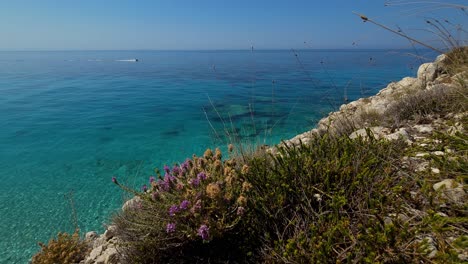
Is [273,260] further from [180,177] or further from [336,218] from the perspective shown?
[180,177]

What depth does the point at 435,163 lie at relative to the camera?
2574 millimetres

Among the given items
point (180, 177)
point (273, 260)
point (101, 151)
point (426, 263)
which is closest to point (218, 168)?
point (180, 177)

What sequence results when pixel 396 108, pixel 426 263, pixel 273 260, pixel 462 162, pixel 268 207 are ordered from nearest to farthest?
pixel 426 263, pixel 273 260, pixel 462 162, pixel 268 207, pixel 396 108

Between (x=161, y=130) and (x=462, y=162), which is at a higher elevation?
(x=462, y=162)

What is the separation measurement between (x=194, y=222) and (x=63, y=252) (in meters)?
2.98

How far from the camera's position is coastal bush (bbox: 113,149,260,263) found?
2.25 meters

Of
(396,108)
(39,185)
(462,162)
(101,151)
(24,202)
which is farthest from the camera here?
(101,151)

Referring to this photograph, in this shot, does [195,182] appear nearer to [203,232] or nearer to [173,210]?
[173,210]

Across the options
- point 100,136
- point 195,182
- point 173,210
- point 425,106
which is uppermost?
point 425,106

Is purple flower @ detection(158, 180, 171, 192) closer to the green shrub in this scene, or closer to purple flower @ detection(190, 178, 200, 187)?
purple flower @ detection(190, 178, 200, 187)

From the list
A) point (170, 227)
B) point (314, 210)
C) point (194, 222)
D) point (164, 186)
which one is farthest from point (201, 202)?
point (314, 210)

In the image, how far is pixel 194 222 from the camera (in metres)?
2.30

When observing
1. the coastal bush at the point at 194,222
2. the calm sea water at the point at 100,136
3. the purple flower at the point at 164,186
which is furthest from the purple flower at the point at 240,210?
the calm sea water at the point at 100,136

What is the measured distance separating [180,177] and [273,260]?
1177 mm
